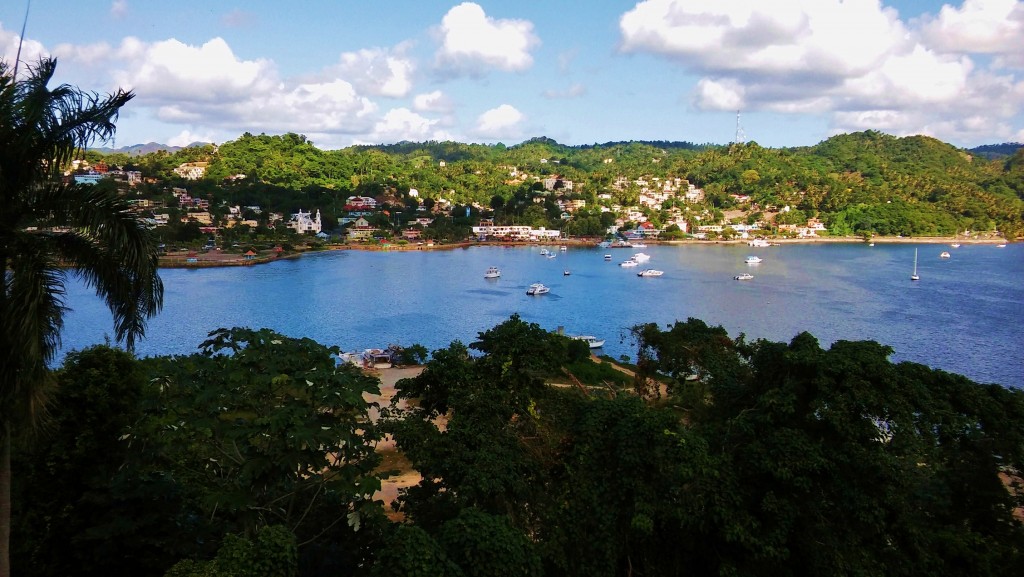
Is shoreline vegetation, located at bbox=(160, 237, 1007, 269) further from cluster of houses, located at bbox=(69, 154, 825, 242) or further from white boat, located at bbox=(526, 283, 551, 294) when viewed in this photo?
white boat, located at bbox=(526, 283, 551, 294)

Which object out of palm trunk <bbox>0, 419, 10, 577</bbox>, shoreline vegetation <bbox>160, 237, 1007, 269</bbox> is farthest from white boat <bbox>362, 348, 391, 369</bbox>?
shoreline vegetation <bbox>160, 237, 1007, 269</bbox>

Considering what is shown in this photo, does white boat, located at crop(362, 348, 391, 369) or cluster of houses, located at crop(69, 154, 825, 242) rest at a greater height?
cluster of houses, located at crop(69, 154, 825, 242)

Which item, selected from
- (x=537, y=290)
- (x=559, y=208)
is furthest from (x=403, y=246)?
(x=559, y=208)

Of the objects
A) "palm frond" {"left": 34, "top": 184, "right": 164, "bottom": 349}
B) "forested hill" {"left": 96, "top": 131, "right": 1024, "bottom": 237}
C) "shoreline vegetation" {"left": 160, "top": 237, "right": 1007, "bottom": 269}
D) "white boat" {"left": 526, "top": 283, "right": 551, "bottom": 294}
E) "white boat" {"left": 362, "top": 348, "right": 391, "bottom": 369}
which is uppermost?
"forested hill" {"left": 96, "top": 131, "right": 1024, "bottom": 237}

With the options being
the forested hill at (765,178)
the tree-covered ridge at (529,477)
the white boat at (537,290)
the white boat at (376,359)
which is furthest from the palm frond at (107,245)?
the forested hill at (765,178)

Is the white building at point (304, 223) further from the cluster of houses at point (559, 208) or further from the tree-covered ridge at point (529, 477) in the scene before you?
the tree-covered ridge at point (529, 477)

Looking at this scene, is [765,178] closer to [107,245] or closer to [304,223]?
[304,223]
